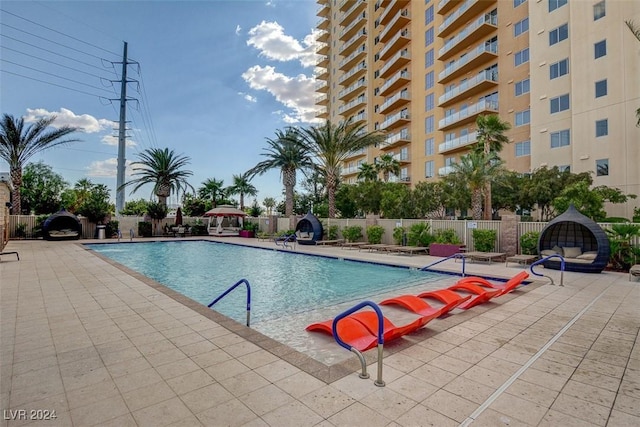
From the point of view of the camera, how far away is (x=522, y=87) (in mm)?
26500

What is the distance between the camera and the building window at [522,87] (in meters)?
26.0

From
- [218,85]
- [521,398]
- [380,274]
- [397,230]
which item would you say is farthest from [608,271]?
[218,85]

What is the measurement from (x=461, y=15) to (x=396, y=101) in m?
10.9

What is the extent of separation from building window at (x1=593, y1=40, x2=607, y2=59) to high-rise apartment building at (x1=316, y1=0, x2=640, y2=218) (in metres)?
0.06

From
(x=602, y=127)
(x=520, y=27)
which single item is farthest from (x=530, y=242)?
(x=520, y=27)

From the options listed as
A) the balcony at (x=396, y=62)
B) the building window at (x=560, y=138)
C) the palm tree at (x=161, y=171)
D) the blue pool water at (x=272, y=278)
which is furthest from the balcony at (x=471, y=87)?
the palm tree at (x=161, y=171)

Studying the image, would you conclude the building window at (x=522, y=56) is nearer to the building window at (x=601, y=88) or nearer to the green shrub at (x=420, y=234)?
the building window at (x=601, y=88)

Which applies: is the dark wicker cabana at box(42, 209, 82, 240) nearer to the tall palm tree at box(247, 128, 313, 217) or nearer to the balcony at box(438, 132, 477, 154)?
the tall palm tree at box(247, 128, 313, 217)

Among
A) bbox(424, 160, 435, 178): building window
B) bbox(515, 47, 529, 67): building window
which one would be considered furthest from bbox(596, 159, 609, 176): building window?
bbox(424, 160, 435, 178): building window

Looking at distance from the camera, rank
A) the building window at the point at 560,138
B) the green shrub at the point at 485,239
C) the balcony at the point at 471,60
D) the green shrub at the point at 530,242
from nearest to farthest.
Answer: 1. the green shrub at the point at 530,242
2. the green shrub at the point at 485,239
3. the building window at the point at 560,138
4. the balcony at the point at 471,60

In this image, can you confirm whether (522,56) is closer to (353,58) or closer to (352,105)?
(352,105)

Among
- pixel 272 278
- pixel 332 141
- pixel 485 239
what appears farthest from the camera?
pixel 332 141

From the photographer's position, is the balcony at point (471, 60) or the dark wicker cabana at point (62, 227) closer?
the dark wicker cabana at point (62, 227)

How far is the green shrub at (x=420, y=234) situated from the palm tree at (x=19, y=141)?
84.0 ft
